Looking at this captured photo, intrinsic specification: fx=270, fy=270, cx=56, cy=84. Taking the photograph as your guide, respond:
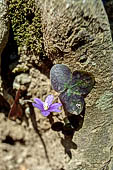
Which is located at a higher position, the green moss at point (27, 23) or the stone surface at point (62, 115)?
the green moss at point (27, 23)

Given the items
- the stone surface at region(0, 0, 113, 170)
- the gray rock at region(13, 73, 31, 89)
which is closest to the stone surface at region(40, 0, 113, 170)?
the stone surface at region(0, 0, 113, 170)

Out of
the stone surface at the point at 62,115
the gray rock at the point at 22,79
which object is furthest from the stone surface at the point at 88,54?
the gray rock at the point at 22,79

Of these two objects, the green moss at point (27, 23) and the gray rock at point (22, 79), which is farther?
the gray rock at point (22, 79)

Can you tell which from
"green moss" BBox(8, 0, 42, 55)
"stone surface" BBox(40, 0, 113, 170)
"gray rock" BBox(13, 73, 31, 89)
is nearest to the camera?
"stone surface" BBox(40, 0, 113, 170)

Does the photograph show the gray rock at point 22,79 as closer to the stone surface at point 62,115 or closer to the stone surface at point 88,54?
the stone surface at point 62,115

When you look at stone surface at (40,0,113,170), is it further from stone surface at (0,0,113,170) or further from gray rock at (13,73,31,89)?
gray rock at (13,73,31,89)

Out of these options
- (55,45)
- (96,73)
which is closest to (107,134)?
(96,73)

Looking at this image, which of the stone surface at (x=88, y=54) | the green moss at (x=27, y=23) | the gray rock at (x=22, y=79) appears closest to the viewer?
the stone surface at (x=88, y=54)

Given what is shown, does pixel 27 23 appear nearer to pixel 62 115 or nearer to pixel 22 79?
pixel 22 79

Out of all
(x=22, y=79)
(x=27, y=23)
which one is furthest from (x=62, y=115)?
(x=27, y=23)

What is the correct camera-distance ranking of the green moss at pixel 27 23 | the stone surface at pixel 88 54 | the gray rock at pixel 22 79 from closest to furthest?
1. the stone surface at pixel 88 54
2. the green moss at pixel 27 23
3. the gray rock at pixel 22 79
